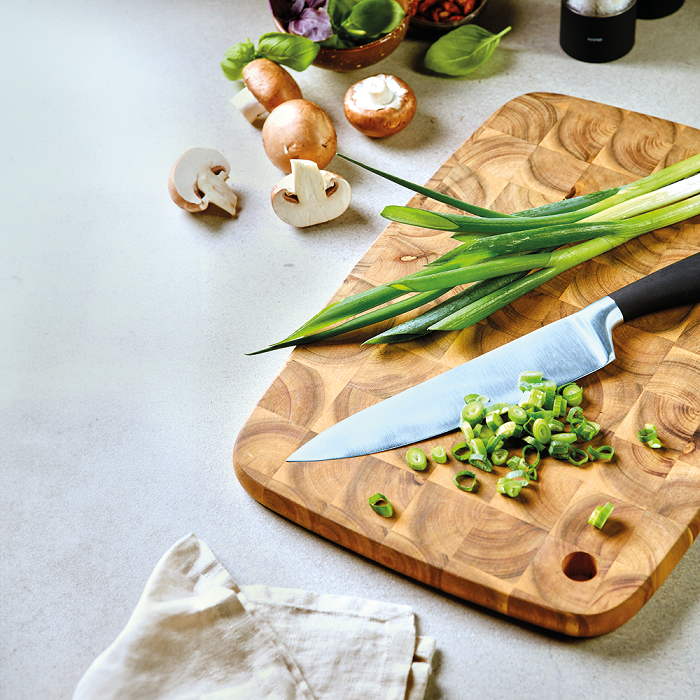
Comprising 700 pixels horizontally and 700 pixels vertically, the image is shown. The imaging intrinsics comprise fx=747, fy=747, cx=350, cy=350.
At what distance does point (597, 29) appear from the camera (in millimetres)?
1818

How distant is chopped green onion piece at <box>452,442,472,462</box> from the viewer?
1.17 meters

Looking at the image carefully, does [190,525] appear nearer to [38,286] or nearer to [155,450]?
[155,450]

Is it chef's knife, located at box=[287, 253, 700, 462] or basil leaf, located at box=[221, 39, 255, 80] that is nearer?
chef's knife, located at box=[287, 253, 700, 462]

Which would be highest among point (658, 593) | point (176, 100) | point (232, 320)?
point (176, 100)

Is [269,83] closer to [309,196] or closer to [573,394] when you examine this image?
[309,196]

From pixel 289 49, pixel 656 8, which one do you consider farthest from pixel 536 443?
pixel 656 8

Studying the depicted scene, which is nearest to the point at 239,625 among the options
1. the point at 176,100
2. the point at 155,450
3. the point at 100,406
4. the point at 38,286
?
the point at 155,450

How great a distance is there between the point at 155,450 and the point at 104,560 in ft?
0.70

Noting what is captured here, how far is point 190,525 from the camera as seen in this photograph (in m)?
1.26

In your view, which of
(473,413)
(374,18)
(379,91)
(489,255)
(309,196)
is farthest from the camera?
(374,18)

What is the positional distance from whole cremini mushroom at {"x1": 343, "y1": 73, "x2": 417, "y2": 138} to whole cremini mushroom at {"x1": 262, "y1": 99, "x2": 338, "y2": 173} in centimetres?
11

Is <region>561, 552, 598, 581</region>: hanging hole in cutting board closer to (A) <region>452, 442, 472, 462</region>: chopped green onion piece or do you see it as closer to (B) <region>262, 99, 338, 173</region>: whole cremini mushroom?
(A) <region>452, 442, 472, 462</region>: chopped green onion piece

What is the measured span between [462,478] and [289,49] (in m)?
→ 1.12

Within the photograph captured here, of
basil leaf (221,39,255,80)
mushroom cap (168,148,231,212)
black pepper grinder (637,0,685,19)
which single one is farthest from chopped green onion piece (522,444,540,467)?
black pepper grinder (637,0,685,19)
